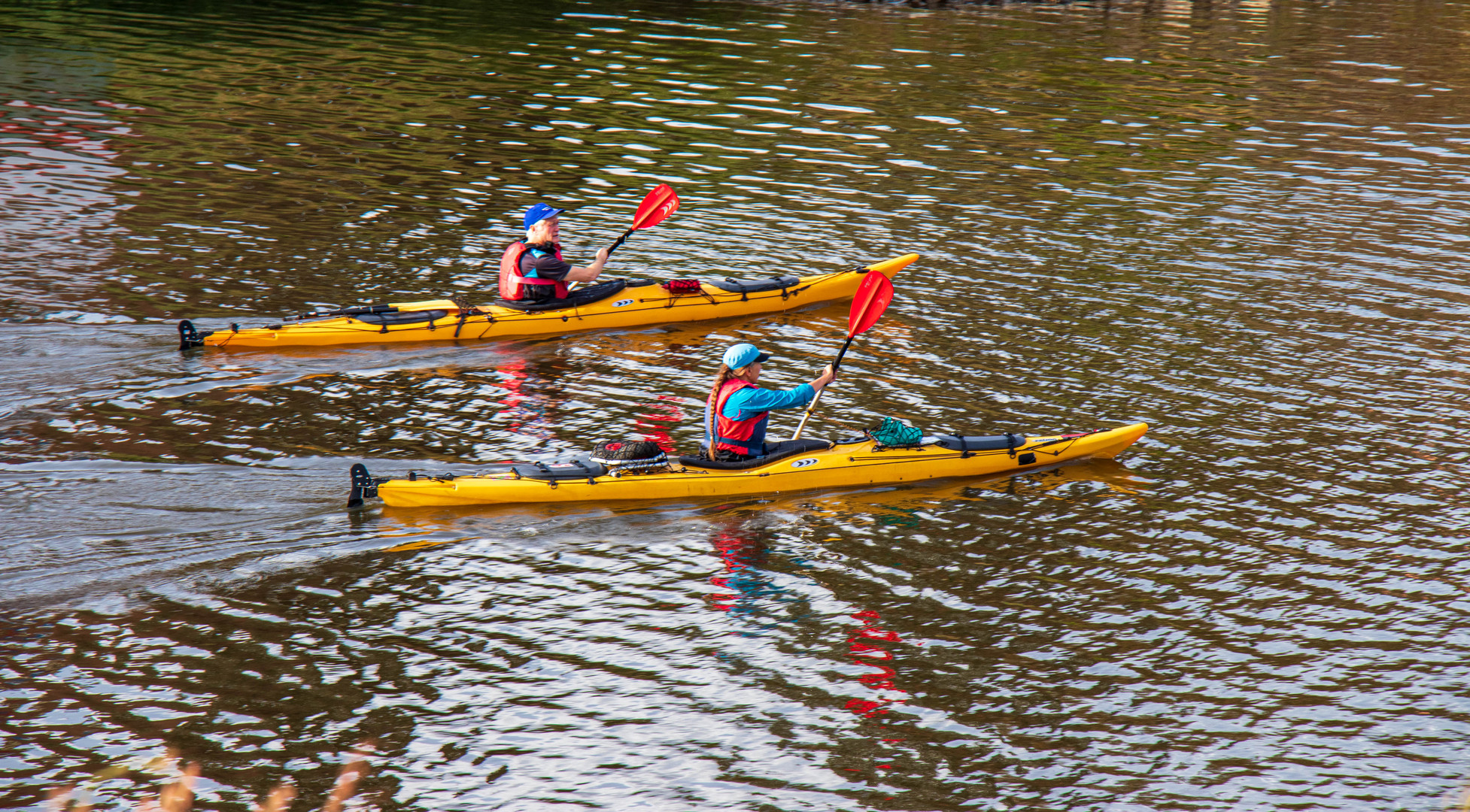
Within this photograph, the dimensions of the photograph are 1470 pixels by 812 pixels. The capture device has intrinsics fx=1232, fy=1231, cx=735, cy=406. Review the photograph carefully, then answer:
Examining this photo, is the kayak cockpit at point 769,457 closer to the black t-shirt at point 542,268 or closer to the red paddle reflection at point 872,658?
the red paddle reflection at point 872,658

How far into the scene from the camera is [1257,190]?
21531 mm

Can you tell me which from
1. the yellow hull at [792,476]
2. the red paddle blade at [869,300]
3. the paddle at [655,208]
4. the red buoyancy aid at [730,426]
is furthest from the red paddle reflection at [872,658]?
the paddle at [655,208]

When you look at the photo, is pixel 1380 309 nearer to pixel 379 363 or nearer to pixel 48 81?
pixel 379 363

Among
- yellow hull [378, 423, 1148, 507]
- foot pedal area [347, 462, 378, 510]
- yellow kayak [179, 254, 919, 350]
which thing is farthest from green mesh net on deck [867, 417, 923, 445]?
yellow kayak [179, 254, 919, 350]

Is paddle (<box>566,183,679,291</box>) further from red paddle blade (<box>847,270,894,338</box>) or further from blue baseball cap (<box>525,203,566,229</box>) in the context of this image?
red paddle blade (<box>847,270,894,338</box>)

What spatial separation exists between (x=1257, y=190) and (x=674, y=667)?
17.0 m

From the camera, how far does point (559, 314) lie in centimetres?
1562

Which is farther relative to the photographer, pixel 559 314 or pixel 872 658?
pixel 559 314

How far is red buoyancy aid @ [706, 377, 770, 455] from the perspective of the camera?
1124 cm

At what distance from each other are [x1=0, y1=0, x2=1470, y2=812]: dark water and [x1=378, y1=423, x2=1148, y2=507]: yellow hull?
22 cm

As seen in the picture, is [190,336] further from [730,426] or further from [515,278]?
[730,426]

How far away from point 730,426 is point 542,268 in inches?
205

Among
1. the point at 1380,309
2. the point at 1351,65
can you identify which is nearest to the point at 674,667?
the point at 1380,309

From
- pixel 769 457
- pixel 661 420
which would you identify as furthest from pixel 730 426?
pixel 661 420
